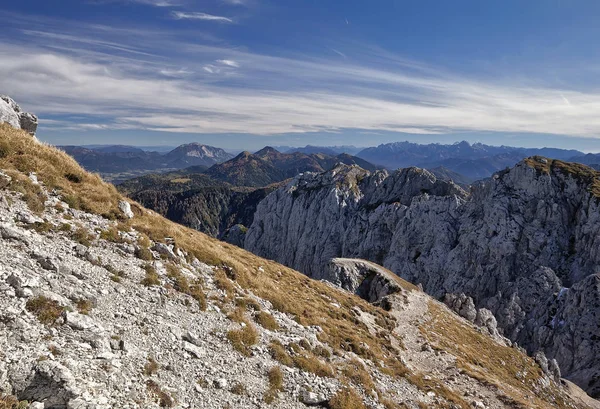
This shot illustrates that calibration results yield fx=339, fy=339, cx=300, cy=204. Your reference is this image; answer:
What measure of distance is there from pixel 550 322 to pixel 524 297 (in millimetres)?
12095

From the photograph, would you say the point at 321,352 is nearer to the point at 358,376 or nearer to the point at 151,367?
the point at 358,376

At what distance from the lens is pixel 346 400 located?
1564cm

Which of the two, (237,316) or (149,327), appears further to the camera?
(237,316)

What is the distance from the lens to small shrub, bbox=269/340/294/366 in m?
16.6

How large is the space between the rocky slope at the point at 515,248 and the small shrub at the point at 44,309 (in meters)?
81.4

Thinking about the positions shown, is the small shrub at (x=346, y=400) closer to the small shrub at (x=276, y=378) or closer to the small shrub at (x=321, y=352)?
the small shrub at (x=276, y=378)

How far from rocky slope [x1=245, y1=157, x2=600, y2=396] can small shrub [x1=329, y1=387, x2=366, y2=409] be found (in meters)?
68.5

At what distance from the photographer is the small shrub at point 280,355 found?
54.4ft

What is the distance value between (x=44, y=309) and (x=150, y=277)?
5.76 m

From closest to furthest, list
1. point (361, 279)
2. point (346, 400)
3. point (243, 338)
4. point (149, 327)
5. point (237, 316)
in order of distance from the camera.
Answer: point (149, 327), point (346, 400), point (243, 338), point (237, 316), point (361, 279)

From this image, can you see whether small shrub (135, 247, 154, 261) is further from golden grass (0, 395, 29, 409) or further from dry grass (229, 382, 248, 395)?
golden grass (0, 395, 29, 409)

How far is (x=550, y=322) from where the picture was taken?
79.1 metres

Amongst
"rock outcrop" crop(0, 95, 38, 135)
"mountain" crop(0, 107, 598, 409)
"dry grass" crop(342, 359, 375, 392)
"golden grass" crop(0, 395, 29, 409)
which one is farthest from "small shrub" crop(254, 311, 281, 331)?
"rock outcrop" crop(0, 95, 38, 135)

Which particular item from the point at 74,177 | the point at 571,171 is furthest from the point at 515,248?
the point at 74,177
